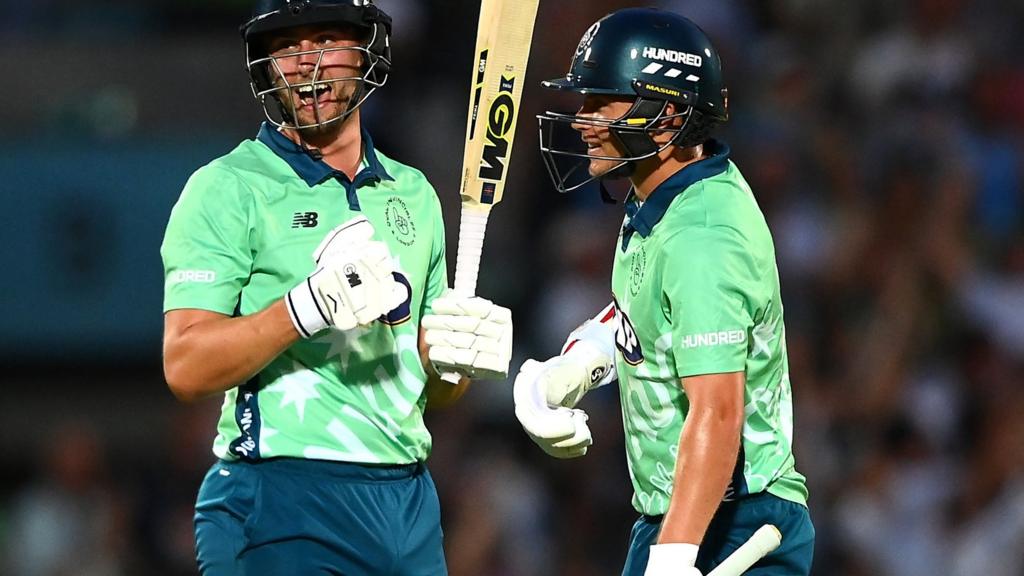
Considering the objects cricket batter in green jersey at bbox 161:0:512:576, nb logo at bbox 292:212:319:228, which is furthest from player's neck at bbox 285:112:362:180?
nb logo at bbox 292:212:319:228

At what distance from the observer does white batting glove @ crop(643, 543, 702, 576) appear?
3.51 meters

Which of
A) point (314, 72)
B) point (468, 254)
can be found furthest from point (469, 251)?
point (314, 72)

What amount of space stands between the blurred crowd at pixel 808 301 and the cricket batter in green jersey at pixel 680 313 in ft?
11.3

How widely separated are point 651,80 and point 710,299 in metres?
0.63

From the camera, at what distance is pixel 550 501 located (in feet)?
25.4

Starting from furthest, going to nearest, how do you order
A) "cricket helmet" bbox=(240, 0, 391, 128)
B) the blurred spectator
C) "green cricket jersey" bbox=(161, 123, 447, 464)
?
the blurred spectator, "cricket helmet" bbox=(240, 0, 391, 128), "green cricket jersey" bbox=(161, 123, 447, 464)

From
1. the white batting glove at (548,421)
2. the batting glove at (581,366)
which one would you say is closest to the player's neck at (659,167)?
the batting glove at (581,366)

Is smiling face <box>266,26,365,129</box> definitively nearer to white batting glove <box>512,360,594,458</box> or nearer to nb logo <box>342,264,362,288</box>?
nb logo <box>342,264,362,288</box>

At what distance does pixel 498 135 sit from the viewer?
4148 millimetres

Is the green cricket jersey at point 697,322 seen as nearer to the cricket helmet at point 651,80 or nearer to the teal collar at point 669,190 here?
the teal collar at point 669,190

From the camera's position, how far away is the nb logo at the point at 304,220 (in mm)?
3840

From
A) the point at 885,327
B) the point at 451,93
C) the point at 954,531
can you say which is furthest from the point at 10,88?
the point at 954,531

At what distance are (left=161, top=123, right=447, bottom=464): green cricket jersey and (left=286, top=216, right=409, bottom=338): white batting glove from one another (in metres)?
0.19

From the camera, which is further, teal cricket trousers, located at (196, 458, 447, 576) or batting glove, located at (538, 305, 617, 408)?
batting glove, located at (538, 305, 617, 408)
